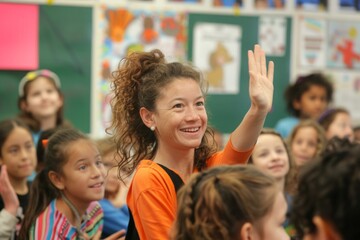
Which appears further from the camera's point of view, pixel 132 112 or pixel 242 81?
pixel 242 81

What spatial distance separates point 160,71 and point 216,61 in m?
3.58

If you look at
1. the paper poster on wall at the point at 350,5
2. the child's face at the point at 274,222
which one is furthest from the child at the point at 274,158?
the paper poster on wall at the point at 350,5

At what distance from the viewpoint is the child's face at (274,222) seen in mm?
1931

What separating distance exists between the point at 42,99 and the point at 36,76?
0.22 m

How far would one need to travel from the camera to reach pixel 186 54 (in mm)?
6020

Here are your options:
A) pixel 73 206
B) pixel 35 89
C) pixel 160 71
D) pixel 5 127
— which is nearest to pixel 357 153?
pixel 160 71

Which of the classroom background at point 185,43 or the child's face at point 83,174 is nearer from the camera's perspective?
the child's face at point 83,174

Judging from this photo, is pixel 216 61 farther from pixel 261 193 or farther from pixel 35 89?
pixel 261 193

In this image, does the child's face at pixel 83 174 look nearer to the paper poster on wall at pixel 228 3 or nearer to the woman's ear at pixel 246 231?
the woman's ear at pixel 246 231

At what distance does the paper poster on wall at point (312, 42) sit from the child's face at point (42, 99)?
91.9 inches

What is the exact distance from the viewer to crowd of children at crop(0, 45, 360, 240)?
1.65m

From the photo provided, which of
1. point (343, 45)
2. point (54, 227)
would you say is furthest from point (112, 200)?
point (343, 45)

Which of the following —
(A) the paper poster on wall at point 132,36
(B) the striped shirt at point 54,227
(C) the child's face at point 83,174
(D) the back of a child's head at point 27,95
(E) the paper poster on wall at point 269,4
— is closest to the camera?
(B) the striped shirt at point 54,227

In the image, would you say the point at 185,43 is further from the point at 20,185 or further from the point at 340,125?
the point at 20,185
